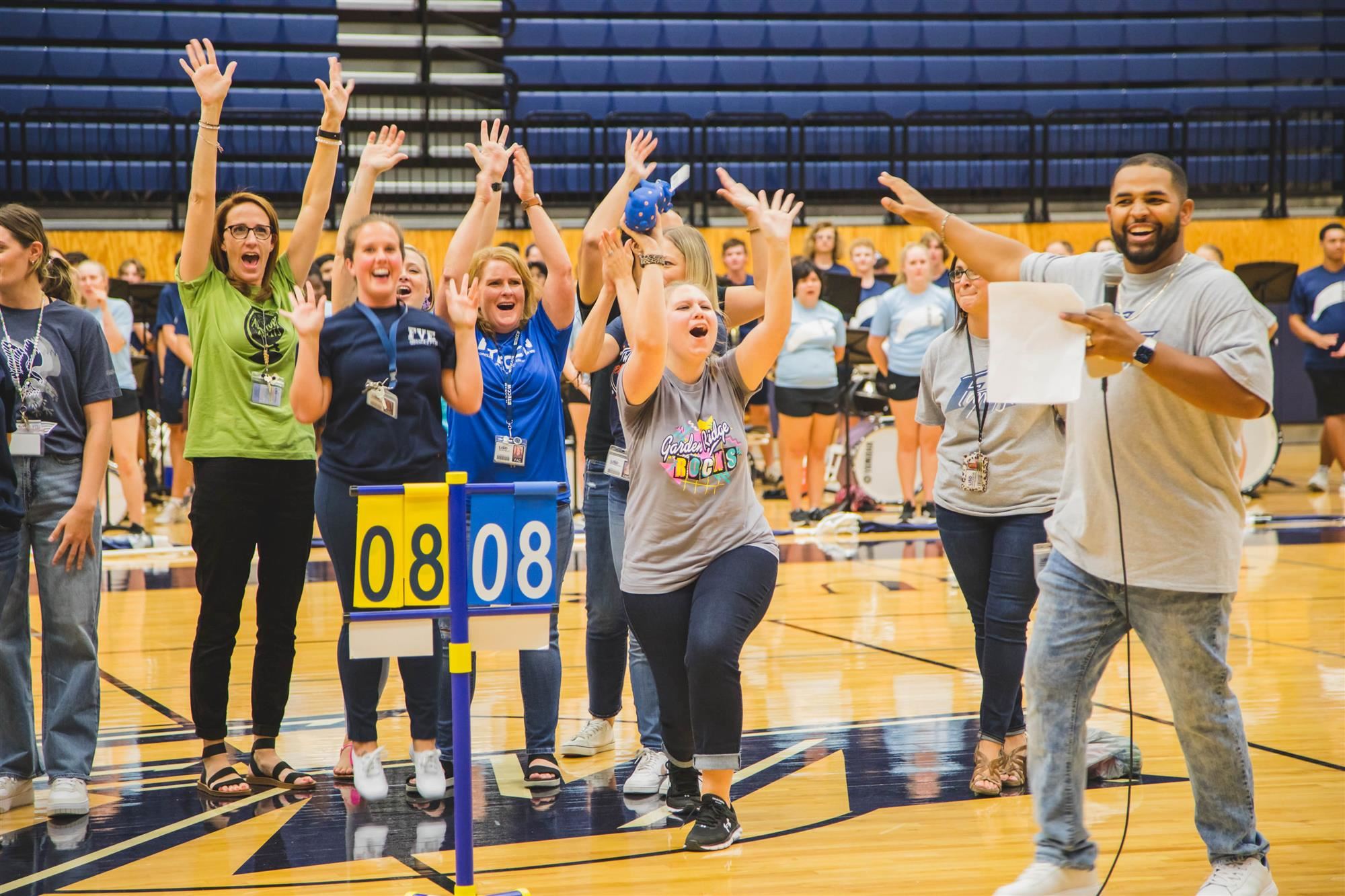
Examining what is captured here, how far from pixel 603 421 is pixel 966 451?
3.48 ft

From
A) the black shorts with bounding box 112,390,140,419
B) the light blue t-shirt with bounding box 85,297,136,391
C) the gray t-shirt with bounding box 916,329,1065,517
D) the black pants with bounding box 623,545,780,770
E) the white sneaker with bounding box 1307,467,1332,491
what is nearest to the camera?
the black pants with bounding box 623,545,780,770

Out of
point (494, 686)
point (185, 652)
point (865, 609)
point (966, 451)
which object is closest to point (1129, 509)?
point (966, 451)

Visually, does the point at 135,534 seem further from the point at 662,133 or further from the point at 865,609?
the point at 662,133

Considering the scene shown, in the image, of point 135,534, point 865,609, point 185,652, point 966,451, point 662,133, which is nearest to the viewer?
point 966,451

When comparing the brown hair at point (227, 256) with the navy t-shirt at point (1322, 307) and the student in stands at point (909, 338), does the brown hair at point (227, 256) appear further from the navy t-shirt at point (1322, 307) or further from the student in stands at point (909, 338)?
the navy t-shirt at point (1322, 307)

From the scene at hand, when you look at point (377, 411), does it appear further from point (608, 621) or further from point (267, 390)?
point (608, 621)

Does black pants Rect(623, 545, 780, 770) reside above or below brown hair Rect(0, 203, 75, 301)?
below

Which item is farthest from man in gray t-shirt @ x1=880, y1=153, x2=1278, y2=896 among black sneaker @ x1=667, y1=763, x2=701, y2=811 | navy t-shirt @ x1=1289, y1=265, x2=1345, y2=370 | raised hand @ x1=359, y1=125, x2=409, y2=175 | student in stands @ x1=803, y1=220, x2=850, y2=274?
navy t-shirt @ x1=1289, y1=265, x2=1345, y2=370

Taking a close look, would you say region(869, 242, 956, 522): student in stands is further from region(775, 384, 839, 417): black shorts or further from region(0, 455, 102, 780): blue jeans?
region(0, 455, 102, 780): blue jeans

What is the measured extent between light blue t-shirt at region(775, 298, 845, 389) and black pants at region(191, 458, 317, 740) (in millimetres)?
5054

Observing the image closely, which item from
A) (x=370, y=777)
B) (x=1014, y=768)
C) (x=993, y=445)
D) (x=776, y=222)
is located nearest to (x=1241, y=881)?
(x=1014, y=768)

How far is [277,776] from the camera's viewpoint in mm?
3670

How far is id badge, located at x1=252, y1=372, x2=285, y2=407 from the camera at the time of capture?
3.62m

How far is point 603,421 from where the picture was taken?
3873 mm
